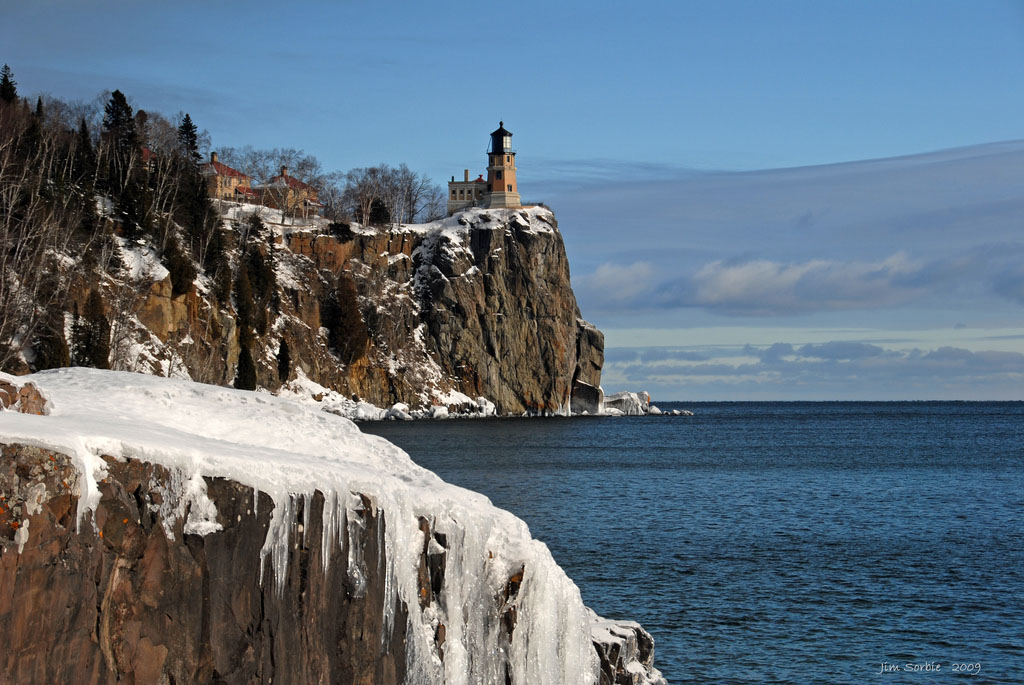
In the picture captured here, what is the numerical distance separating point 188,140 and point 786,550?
8201 cm

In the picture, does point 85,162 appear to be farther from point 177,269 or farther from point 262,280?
point 262,280

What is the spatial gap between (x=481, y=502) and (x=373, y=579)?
2.13m

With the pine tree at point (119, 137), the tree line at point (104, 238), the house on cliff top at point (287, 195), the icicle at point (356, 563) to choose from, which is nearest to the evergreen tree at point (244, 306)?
the tree line at point (104, 238)

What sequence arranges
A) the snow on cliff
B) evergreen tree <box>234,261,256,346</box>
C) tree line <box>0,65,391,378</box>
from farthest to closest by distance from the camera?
1. evergreen tree <box>234,261,256,346</box>
2. tree line <box>0,65,391,378</box>
3. the snow on cliff

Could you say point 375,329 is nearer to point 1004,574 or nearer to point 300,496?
point 1004,574

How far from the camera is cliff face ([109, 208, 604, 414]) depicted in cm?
11000

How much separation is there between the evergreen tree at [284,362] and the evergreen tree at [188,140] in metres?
19.2

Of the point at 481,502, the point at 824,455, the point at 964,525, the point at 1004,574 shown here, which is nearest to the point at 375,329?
the point at 824,455

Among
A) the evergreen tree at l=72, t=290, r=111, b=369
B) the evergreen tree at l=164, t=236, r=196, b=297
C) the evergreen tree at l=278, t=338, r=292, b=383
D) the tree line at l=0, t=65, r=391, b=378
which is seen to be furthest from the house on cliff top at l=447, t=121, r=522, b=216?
the evergreen tree at l=72, t=290, r=111, b=369

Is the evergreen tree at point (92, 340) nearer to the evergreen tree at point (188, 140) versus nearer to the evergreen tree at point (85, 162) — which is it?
the evergreen tree at point (85, 162)

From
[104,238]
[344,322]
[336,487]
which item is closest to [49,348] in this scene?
[104,238]

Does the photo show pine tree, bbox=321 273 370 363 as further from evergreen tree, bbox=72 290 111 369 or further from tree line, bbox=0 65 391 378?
evergreen tree, bbox=72 290 111 369

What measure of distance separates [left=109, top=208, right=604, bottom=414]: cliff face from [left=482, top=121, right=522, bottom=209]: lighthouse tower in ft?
11.7

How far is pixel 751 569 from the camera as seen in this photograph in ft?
97.2
